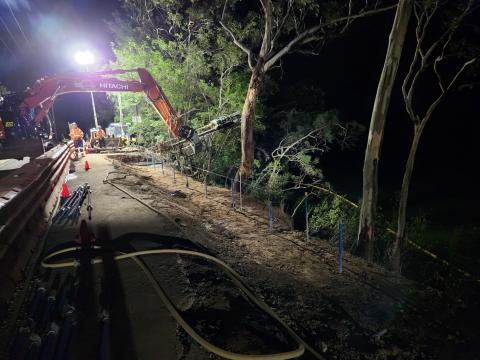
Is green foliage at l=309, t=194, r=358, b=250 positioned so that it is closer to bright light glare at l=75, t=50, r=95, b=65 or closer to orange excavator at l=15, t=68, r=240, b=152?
orange excavator at l=15, t=68, r=240, b=152

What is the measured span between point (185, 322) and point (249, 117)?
13.3 metres

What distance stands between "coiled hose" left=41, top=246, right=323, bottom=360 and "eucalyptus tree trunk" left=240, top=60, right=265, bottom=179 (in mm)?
10966

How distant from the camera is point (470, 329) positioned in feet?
20.4

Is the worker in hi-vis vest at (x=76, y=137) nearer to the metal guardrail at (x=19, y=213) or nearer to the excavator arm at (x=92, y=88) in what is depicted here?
the excavator arm at (x=92, y=88)

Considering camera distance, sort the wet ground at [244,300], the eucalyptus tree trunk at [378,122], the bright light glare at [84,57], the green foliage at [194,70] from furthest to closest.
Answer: the bright light glare at [84,57]
the green foliage at [194,70]
the eucalyptus tree trunk at [378,122]
the wet ground at [244,300]

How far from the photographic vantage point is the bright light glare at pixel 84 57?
2375cm

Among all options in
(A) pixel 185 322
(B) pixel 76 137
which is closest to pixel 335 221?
(A) pixel 185 322

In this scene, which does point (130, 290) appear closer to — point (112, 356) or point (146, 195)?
point (112, 356)

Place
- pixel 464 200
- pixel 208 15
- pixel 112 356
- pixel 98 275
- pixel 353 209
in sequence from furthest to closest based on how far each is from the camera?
1. pixel 464 200
2. pixel 208 15
3. pixel 353 209
4. pixel 98 275
5. pixel 112 356

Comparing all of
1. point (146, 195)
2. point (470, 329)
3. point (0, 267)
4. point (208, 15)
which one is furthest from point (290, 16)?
point (0, 267)

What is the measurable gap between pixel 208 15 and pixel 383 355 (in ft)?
59.9

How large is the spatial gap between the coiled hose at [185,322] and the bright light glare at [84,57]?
71.4ft

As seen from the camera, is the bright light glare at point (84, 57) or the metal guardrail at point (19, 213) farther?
the bright light glare at point (84, 57)

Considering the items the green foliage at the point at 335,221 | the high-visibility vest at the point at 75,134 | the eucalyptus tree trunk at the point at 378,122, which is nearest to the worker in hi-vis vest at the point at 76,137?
the high-visibility vest at the point at 75,134
